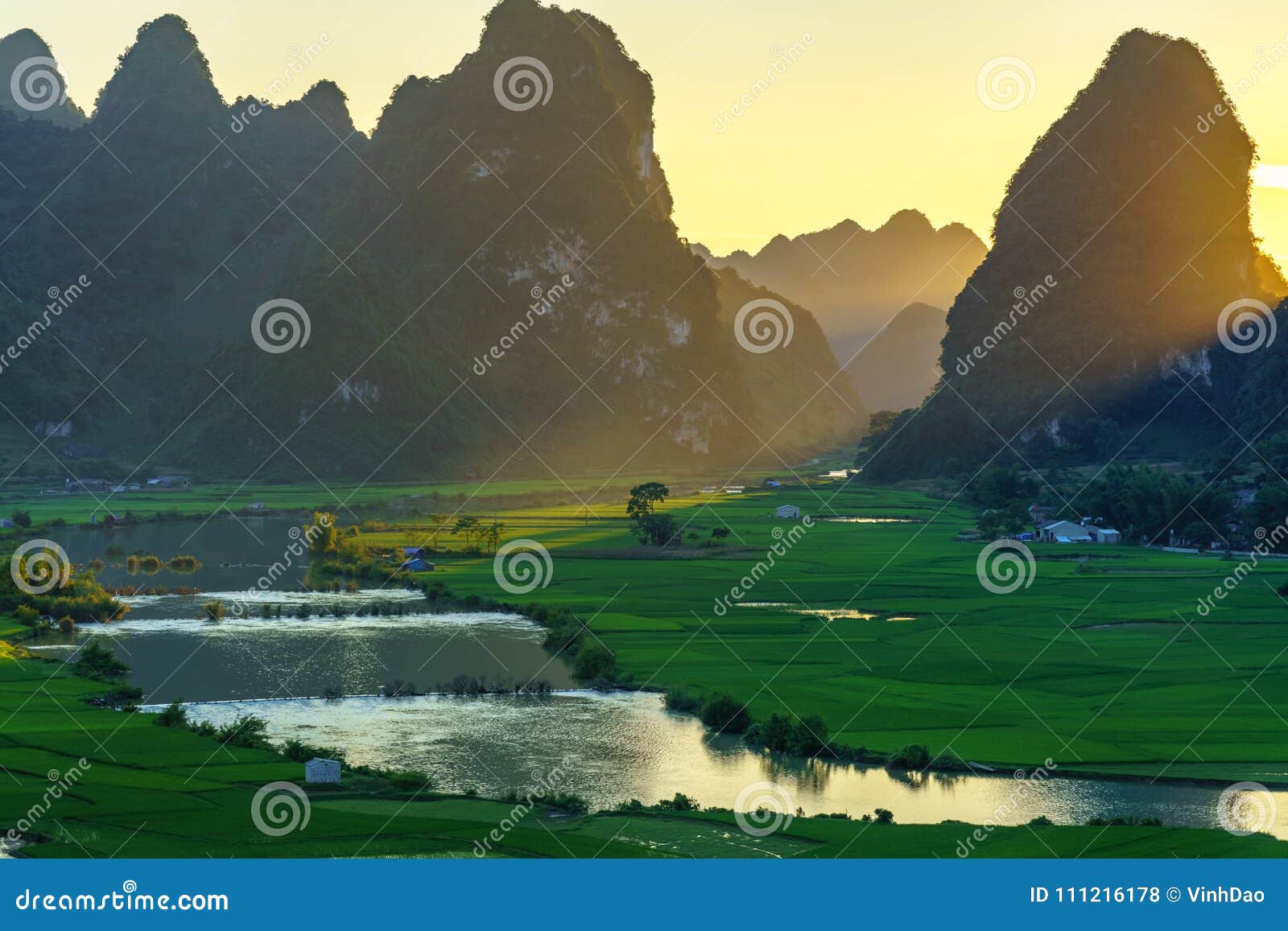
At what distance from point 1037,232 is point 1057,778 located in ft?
314

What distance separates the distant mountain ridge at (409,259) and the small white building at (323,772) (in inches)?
3922

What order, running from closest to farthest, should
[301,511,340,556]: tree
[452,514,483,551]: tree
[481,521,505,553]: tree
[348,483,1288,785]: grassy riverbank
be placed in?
[348,483,1288,785]: grassy riverbank → [301,511,340,556]: tree → [481,521,505,553]: tree → [452,514,483,551]: tree

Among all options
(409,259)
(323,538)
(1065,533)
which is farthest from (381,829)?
(409,259)

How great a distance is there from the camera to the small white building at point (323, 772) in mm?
20688

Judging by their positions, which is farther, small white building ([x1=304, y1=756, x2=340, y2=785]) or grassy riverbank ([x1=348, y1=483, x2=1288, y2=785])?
grassy riverbank ([x1=348, y1=483, x2=1288, y2=785])

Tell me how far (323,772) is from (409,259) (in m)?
125

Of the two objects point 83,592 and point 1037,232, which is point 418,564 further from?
point 1037,232

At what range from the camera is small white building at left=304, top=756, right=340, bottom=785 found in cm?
2069

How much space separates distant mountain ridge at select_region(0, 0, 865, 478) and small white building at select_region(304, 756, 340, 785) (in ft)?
327

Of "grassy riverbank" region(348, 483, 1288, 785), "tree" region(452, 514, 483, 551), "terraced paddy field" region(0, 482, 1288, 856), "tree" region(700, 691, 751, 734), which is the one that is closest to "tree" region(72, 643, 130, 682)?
"terraced paddy field" region(0, 482, 1288, 856)

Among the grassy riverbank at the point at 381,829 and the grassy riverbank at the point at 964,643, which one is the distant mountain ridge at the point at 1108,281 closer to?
the grassy riverbank at the point at 964,643

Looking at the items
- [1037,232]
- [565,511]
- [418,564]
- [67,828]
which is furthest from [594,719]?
[1037,232]

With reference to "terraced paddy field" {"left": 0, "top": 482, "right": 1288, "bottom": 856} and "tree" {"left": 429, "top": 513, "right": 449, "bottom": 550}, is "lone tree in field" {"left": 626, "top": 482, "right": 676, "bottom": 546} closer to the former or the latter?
"terraced paddy field" {"left": 0, "top": 482, "right": 1288, "bottom": 856}

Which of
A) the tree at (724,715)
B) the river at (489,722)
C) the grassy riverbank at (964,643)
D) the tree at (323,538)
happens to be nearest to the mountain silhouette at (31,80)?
the tree at (323,538)
